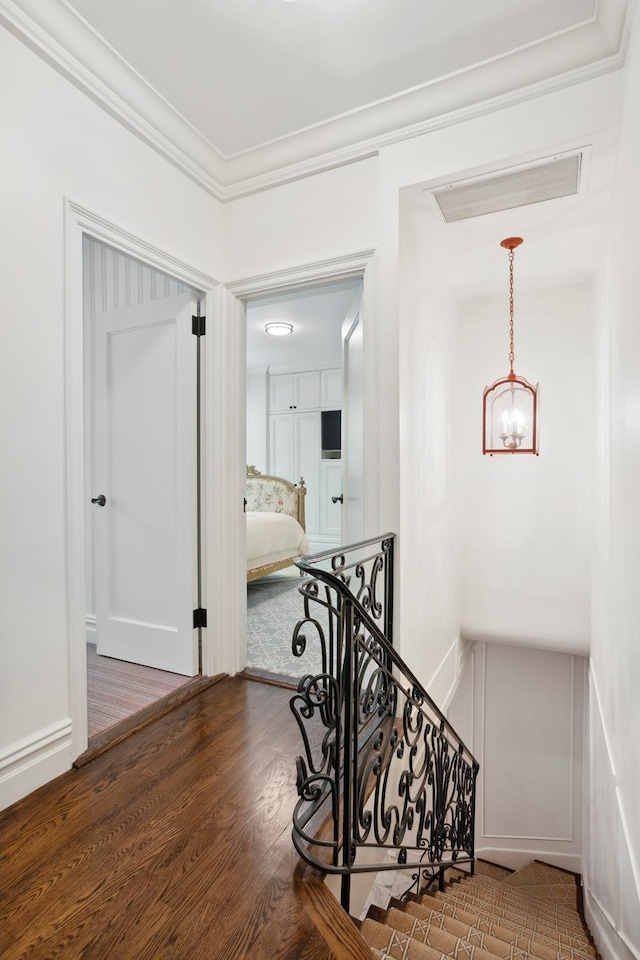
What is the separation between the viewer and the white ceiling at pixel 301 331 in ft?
15.8

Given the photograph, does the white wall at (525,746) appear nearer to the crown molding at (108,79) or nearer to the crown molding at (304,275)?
the crown molding at (304,275)

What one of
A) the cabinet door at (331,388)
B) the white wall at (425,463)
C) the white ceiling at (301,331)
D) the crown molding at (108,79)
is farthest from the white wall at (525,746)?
the crown molding at (108,79)

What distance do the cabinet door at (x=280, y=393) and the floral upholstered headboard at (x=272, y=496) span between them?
59.6 inches

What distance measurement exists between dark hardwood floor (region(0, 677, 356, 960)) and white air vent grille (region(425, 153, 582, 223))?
260 cm

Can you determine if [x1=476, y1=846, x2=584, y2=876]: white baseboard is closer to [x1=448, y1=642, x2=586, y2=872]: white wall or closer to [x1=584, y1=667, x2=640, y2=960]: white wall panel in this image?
[x1=448, y1=642, x2=586, y2=872]: white wall

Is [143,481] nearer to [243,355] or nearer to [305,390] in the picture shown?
[243,355]

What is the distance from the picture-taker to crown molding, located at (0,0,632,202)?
5.79ft

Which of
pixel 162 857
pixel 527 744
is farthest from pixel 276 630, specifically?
pixel 527 744

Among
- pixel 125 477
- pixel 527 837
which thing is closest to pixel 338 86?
pixel 125 477

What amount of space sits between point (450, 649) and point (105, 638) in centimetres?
238

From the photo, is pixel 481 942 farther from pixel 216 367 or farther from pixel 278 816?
pixel 216 367

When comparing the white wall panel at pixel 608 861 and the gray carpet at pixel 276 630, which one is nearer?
the white wall panel at pixel 608 861

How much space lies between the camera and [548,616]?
3.81 meters

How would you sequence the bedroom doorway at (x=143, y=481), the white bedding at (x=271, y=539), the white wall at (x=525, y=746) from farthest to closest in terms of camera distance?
the white bedding at (x=271, y=539)
the white wall at (x=525, y=746)
the bedroom doorway at (x=143, y=481)
